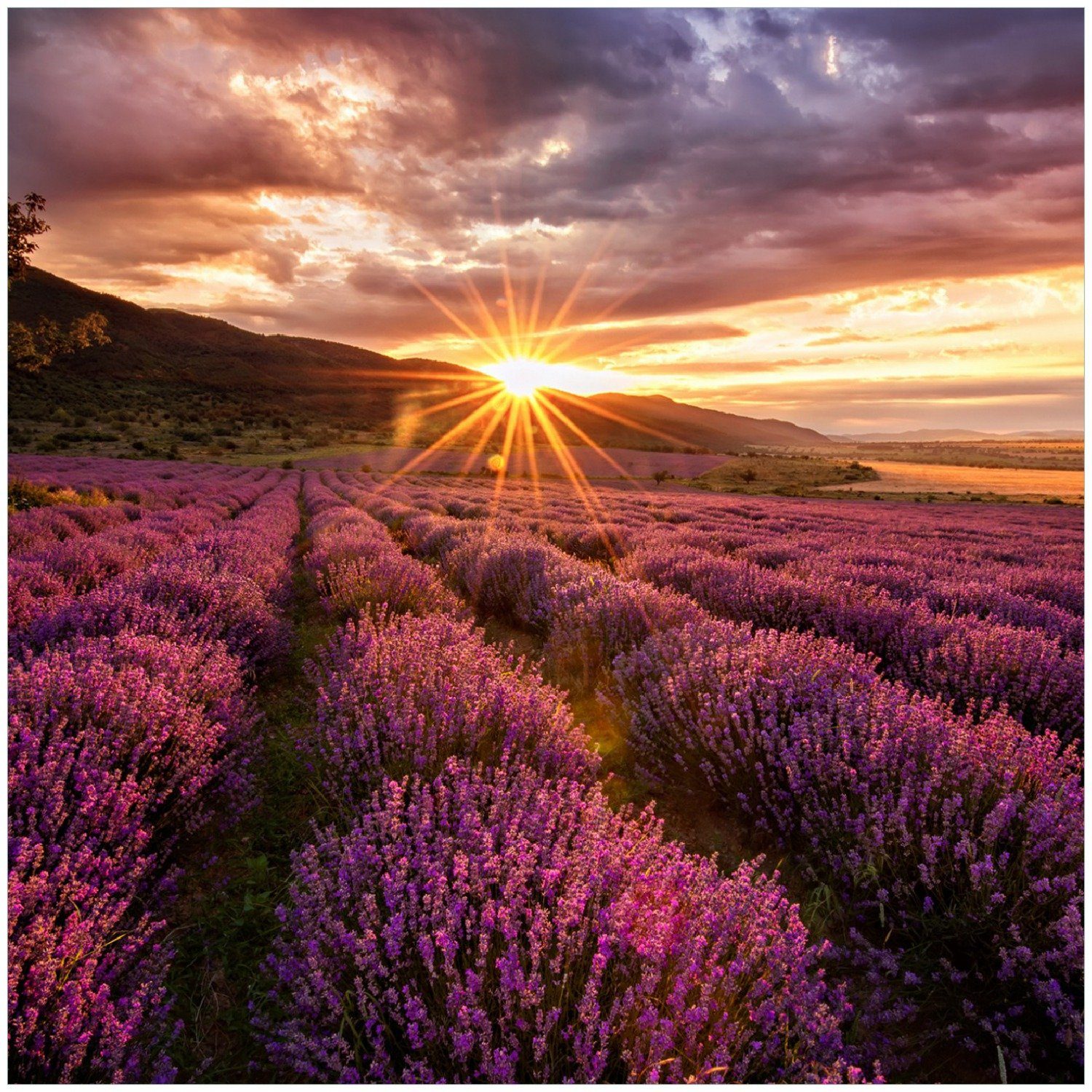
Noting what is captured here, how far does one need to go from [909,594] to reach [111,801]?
5950mm

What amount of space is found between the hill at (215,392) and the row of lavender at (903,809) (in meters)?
37.5

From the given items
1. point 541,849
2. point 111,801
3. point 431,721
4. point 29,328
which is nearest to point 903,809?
point 541,849

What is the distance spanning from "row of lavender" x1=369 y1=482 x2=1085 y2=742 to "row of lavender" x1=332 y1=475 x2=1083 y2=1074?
0.48 m

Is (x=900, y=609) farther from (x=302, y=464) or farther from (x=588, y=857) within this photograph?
(x=302, y=464)

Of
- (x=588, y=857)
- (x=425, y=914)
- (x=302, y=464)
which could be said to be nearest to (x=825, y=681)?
(x=588, y=857)

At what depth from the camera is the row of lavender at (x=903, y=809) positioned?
1.54m

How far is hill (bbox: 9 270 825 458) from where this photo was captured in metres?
41.8

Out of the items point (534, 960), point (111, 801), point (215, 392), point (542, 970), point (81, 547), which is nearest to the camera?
point (534, 960)

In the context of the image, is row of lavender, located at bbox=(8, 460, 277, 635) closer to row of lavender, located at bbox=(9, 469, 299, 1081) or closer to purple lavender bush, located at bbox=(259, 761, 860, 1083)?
row of lavender, located at bbox=(9, 469, 299, 1081)

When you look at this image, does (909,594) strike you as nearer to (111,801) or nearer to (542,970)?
(542,970)

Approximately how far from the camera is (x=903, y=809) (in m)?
1.89

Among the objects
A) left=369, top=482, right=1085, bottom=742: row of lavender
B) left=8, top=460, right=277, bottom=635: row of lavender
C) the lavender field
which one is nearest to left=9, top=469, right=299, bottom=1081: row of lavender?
the lavender field

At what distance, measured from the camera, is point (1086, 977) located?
139 cm

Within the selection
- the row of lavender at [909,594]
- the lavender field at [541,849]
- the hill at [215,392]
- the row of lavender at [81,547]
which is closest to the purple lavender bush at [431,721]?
the lavender field at [541,849]
